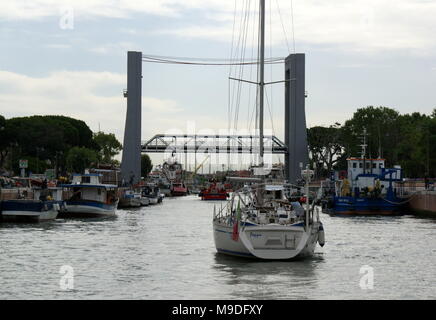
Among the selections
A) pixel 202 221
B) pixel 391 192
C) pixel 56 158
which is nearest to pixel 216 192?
pixel 56 158

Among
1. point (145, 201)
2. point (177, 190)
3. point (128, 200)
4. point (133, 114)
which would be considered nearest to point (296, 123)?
point (133, 114)

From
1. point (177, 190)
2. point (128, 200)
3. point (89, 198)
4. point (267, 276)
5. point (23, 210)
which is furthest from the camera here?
point (177, 190)

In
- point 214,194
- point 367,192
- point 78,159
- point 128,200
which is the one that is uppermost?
point 78,159

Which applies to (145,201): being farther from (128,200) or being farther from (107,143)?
(107,143)

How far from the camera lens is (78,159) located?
12750 centimetres

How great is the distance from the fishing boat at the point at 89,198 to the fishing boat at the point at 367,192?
19483 millimetres

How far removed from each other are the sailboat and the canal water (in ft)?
1.43

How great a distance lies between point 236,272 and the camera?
92.2 ft

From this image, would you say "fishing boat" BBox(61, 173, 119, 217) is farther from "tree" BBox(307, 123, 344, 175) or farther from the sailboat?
"tree" BBox(307, 123, 344, 175)

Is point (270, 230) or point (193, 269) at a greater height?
point (270, 230)

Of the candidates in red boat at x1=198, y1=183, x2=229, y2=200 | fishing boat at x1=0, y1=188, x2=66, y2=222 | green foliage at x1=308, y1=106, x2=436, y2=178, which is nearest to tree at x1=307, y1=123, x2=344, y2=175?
green foliage at x1=308, y1=106, x2=436, y2=178

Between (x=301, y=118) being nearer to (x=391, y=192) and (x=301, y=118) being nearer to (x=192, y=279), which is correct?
(x=391, y=192)

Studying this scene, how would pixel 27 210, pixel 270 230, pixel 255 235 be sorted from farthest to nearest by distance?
1. pixel 27 210
2. pixel 255 235
3. pixel 270 230

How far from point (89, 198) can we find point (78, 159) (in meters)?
63.5
